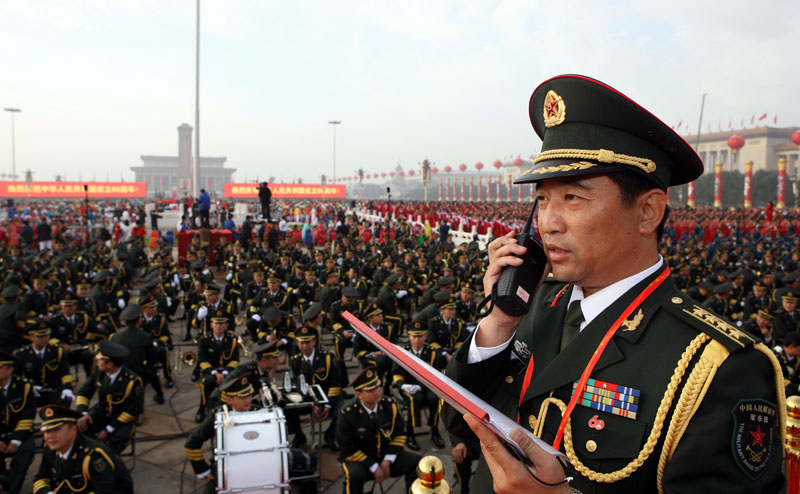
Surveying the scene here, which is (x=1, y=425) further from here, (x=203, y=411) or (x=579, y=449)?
(x=579, y=449)

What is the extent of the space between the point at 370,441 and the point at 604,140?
5277 mm

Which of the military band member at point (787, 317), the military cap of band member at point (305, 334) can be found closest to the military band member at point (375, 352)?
the military cap of band member at point (305, 334)

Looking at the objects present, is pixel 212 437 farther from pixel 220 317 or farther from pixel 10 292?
pixel 10 292

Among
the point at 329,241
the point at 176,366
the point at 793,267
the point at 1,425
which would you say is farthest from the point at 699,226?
the point at 1,425

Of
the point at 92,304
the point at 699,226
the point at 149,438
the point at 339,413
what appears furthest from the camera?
the point at 699,226

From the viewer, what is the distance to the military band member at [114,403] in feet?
21.2

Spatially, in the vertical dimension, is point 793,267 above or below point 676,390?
below

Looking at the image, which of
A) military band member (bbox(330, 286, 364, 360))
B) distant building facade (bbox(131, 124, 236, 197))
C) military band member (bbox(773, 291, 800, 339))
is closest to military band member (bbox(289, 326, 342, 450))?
military band member (bbox(330, 286, 364, 360))

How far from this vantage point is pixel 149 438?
747 centimetres

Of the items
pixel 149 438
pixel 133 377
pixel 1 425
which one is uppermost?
pixel 133 377

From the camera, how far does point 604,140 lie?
5.06ft

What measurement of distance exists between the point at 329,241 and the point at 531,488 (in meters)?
28.3

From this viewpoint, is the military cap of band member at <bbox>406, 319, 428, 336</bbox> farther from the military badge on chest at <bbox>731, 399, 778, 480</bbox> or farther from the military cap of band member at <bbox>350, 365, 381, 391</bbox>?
the military badge on chest at <bbox>731, 399, 778, 480</bbox>

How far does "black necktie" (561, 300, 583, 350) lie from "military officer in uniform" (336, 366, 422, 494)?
4.67 metres
